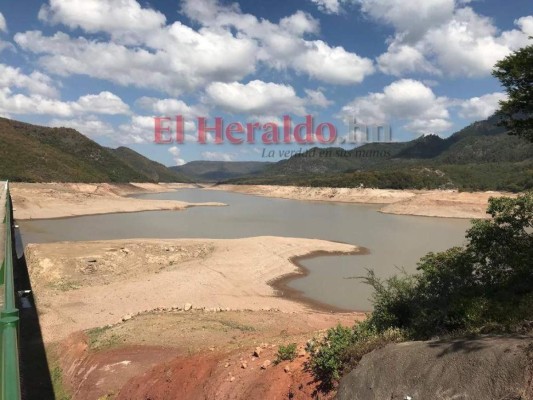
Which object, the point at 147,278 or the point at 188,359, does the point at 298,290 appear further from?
the point at 188,359

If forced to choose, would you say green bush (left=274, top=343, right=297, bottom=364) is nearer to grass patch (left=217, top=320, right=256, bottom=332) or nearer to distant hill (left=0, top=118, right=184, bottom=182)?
grass patch (left=217, top=320, right=256, bottom=332)

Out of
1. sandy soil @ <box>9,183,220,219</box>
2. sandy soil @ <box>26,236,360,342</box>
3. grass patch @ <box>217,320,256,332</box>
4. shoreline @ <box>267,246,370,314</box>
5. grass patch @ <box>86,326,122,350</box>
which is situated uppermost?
sandy soil @ <box>9,183,220,219</box>

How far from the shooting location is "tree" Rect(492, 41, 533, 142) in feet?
37.1

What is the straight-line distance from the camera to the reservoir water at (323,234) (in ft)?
89.5

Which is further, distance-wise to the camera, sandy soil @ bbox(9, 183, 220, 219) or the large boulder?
sandy soil @ bbox(9, 183, 220, 219)

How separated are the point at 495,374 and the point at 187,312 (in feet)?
43.8

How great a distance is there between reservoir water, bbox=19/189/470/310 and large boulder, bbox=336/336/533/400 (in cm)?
1665

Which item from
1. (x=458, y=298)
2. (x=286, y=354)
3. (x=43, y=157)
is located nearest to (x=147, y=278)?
(x=286, y=354)

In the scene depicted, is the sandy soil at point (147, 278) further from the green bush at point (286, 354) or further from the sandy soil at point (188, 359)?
the green bush at point (286, 354)

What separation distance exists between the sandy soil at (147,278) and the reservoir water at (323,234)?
2880mm

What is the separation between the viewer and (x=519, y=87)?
11898 mm

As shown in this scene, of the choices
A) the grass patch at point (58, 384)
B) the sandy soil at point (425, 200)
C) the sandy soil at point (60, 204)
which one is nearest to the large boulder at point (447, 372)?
the grass patch at point (58, 384)

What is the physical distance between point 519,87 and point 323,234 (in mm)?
39079

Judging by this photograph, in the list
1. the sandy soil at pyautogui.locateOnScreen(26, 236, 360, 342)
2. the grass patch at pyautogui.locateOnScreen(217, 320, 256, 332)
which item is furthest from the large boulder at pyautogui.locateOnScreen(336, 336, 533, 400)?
the sandy soil at pyautogui.locateOnScreen(26, 236, 360, 342)
